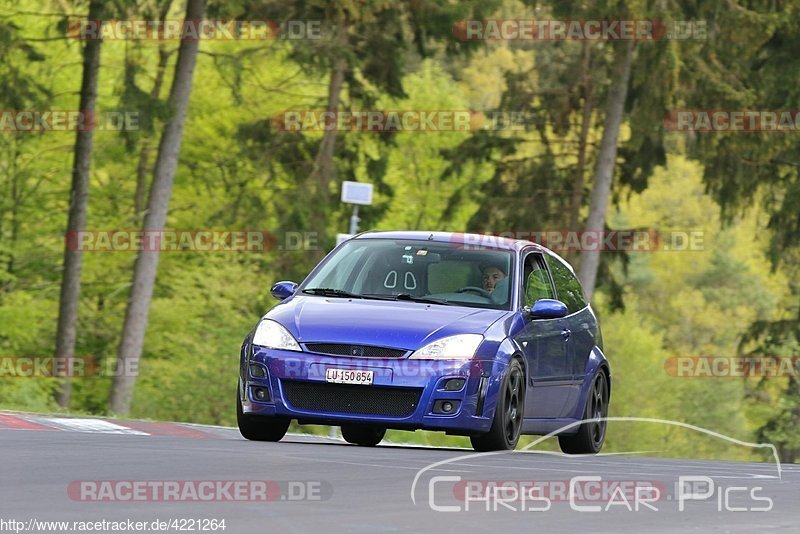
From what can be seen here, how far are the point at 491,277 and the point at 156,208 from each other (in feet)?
63.8

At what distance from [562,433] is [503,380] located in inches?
100

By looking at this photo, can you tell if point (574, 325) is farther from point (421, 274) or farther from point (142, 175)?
point (142, 175)

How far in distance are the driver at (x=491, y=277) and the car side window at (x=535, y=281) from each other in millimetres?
220

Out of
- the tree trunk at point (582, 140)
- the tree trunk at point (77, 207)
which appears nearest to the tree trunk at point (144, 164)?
the tree trunk at point (77, 207)

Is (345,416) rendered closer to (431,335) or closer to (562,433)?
(431,335)

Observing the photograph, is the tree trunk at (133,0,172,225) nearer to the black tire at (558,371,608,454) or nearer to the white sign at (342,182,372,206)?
the white sign at (342,182,372,206)

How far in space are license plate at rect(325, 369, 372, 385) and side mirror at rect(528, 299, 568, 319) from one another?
181cm

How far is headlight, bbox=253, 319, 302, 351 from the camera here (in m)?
12.5

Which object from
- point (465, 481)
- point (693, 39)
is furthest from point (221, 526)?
point (693, 39)

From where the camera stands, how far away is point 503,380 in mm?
12664

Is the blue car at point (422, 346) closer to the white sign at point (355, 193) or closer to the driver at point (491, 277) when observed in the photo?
the driver at point (491, 277)

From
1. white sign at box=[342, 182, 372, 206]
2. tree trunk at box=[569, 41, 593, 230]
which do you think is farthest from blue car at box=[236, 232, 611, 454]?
tree trunk at box=[569, 41, 593, 230]

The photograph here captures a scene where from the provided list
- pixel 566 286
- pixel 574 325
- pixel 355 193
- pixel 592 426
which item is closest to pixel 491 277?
pixel 574 325

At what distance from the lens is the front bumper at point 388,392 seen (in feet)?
40.3
